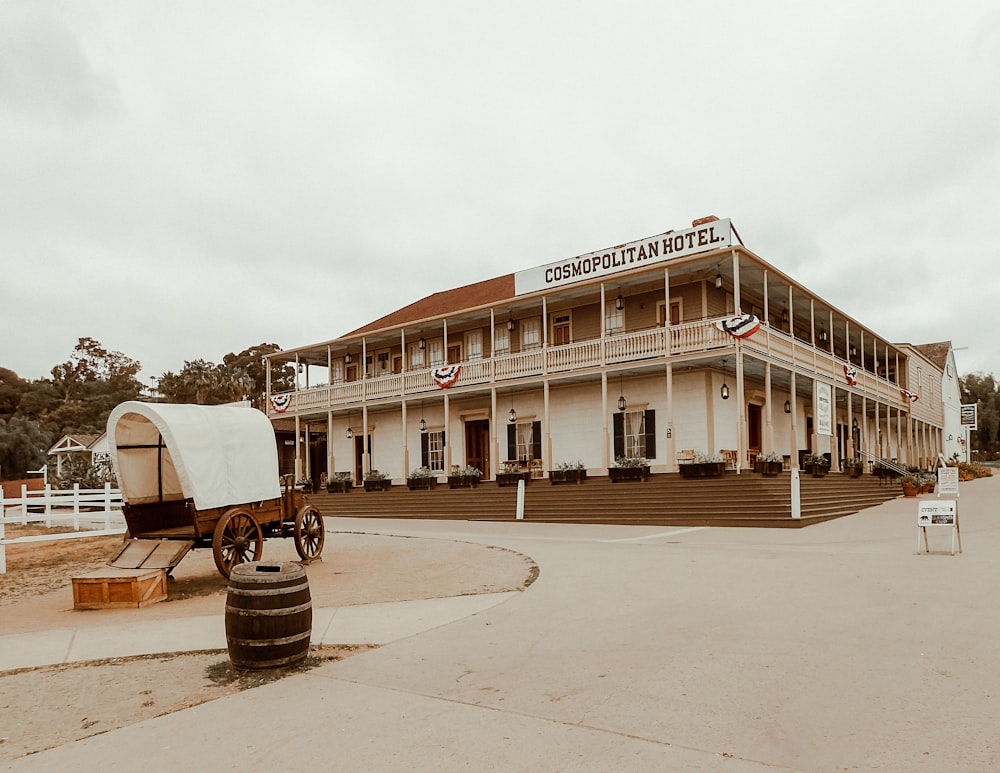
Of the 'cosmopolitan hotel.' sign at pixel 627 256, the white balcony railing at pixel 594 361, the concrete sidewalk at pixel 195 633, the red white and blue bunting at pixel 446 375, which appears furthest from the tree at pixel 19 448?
the concrete sidewalk at pixel 195 633

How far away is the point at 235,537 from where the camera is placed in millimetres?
10391

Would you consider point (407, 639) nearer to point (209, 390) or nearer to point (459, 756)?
point (459, 756)

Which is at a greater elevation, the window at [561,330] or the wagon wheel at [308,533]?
the window at [561,330]

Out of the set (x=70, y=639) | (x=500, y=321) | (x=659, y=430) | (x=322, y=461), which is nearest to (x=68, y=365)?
(x=322, y=461)

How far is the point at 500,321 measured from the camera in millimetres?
28844

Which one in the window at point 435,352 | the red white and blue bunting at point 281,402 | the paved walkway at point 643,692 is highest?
the window at point 435,352

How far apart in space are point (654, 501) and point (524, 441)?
8.49m

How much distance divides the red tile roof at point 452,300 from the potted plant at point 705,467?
1192 cm

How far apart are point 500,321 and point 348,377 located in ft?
29.4

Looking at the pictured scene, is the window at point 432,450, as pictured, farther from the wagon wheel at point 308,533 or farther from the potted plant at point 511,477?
the wagon wheel at point 308,533

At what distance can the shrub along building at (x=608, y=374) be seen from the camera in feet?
73.6

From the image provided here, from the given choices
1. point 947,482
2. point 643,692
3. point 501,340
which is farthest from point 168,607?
point 501,340

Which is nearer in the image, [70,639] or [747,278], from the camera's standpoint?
[70,639]

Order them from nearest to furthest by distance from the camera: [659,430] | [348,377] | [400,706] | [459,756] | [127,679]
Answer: [459,756] < [400,706] < [127,679] < [659,430] < [348,377]
